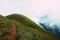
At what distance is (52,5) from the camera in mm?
2668

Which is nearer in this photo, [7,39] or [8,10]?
[7,39]

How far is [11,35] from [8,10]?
38 cm

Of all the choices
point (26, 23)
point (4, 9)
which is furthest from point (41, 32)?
point (4, 9)

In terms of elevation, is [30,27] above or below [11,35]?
above

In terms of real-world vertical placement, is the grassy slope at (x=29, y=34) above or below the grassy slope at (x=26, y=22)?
below

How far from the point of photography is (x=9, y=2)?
274 cm

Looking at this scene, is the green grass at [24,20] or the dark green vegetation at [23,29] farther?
the green grass at [24,20]

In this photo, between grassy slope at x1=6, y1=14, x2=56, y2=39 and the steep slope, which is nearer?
the steep slope

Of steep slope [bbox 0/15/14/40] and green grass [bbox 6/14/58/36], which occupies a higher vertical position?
green grass [bbox 6/14/58/36]

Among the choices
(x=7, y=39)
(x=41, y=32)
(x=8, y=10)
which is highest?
(x=8, y=10)

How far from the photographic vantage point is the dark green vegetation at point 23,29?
2520 millimetres

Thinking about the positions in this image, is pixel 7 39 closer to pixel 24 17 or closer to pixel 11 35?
pixel 11 35

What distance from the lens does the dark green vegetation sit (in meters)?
2.52

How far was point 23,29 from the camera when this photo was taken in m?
2.57
